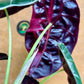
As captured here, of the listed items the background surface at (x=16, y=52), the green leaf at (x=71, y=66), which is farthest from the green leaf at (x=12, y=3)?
the background surface at (x=16, y=52)

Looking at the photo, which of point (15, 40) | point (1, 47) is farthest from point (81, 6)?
point (1, 47)

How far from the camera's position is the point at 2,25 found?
117 centimetres

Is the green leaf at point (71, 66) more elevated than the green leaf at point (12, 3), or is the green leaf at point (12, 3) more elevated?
the green leaf at point (12, 3)

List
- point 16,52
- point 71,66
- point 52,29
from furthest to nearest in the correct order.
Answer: point 16,52, point 52,29, point 71,66

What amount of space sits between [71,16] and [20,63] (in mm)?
481

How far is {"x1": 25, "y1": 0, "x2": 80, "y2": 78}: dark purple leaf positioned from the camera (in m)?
0.96

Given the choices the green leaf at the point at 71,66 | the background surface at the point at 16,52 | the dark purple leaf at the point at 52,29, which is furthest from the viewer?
the background surface at the point at 16,52

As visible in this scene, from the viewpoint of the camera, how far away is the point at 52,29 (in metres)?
1.00

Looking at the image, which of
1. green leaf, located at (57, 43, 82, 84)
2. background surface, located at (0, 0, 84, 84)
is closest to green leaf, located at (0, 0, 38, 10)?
green leaf, located at (57, 43, 82, 84)

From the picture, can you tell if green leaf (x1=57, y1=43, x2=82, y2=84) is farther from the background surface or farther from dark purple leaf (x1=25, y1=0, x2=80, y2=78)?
the background surface

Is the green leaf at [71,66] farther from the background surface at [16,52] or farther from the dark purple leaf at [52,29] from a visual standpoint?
the background surface at [16,52]

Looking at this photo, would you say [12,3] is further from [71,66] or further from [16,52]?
[16,52]

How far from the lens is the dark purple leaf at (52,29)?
3.15 ft

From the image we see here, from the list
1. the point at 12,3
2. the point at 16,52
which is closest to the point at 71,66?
the point at 12,3
